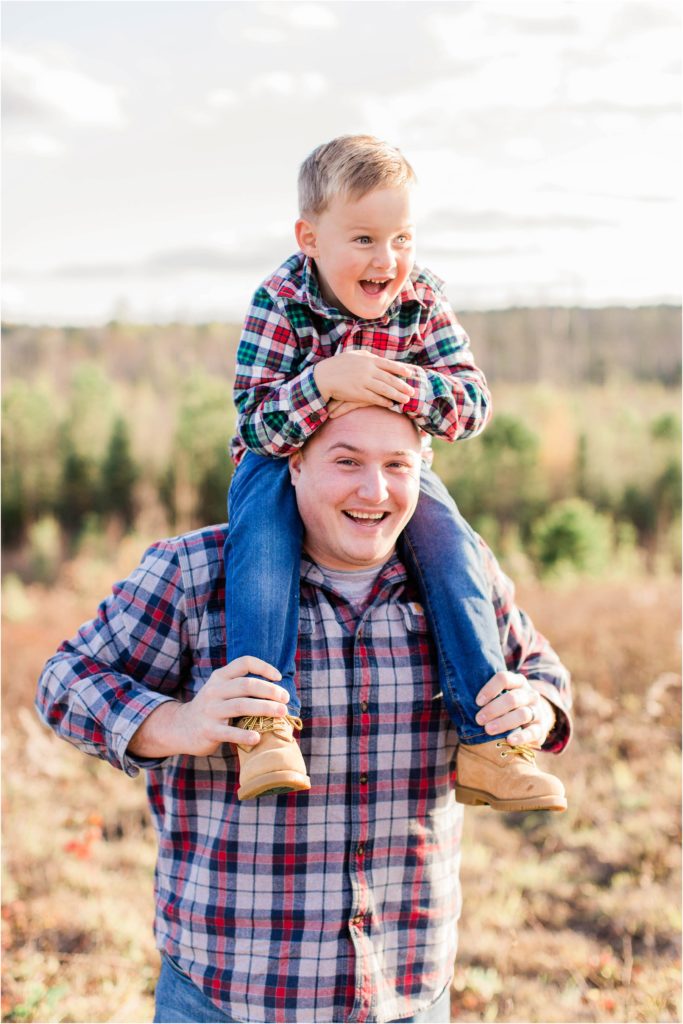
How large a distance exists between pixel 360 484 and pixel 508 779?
31.0 inches

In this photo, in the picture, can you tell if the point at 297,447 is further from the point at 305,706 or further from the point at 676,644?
the point at 676,644

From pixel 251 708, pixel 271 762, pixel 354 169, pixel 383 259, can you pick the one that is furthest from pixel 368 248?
pixel 271 762

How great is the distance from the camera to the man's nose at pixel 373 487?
2406 millimetres

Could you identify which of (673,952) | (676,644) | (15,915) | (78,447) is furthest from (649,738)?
(78,447)

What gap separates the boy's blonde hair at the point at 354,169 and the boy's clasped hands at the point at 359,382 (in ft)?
1.47

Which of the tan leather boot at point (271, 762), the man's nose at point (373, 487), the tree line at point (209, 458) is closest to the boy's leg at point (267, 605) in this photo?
the tan leather boot at point (271, 762)

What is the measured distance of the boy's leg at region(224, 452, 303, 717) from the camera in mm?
2344

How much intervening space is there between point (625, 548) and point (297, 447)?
13686 mm

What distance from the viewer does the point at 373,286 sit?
263cm

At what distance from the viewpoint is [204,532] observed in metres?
2.59

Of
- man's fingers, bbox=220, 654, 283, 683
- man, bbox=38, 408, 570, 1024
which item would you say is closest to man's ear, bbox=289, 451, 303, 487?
man, bbox=38, 408, 570, 1024

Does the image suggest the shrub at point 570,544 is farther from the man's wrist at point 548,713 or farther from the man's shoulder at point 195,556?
the man's shoulder at point 195,556

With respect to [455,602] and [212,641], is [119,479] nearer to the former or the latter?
[212,641]

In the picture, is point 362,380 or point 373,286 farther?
point 373,286
